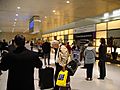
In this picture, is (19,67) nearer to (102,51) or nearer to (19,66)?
(19,66)

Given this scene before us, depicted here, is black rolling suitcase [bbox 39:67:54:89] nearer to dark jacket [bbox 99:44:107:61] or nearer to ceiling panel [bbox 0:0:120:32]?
dark jacket [bbox 99:44:107:61]

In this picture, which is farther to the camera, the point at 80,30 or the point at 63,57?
the point at 80,30

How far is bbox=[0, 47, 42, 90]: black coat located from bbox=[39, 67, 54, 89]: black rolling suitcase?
11.0 feet

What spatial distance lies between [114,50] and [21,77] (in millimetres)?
13185

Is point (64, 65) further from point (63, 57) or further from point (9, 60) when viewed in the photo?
point (9, 60)

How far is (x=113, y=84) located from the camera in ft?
24.3

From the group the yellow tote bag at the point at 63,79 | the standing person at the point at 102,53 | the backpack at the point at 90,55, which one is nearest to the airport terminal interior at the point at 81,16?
the standing person at the point at 102,53

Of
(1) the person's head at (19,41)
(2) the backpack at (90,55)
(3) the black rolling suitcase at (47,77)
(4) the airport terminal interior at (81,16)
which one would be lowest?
(3) the black rolling suitcase at (47,77)

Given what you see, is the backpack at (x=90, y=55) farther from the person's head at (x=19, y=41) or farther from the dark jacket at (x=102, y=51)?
the person's head at (x=19, y=41)

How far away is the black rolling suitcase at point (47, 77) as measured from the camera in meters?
6.09

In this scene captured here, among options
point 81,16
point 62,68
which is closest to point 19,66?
point 62,68

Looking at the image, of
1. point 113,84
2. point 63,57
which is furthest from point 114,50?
point 63,57

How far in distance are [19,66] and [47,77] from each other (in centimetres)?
349

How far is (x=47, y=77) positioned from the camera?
240 inches
